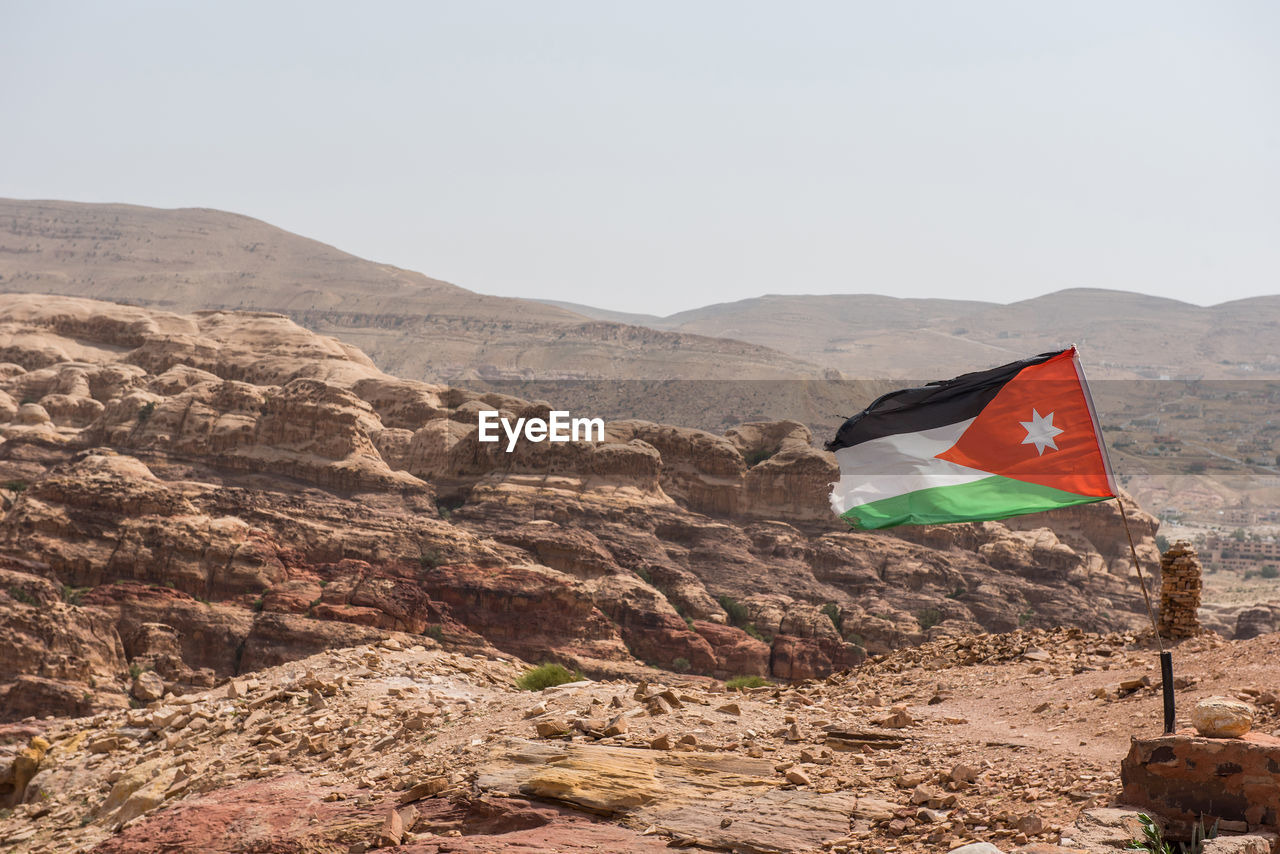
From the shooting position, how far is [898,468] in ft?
34.8

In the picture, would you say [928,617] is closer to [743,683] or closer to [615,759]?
[743,683]

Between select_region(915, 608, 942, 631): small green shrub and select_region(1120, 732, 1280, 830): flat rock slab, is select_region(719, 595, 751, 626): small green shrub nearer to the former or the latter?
select_region(915, 608, 942, 631): small green shrub

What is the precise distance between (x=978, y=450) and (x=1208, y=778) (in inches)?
132

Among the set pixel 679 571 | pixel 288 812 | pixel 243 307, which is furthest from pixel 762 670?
pixel 243 307

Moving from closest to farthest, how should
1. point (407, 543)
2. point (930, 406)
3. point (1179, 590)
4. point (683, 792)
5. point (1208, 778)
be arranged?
point (1208, 778) < point (683, 792) < point (930, 406) < point (1179, 590) < point (407, 543)

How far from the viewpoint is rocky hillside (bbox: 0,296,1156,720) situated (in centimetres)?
4066

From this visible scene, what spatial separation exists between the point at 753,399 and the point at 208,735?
115102 mm

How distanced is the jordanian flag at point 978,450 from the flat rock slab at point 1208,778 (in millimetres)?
2119

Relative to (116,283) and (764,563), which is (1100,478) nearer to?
(764,563)

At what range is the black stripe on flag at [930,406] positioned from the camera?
1021 centimetres

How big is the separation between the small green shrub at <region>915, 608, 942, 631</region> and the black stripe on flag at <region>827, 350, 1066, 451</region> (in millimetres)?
41650

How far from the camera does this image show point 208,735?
14.7m

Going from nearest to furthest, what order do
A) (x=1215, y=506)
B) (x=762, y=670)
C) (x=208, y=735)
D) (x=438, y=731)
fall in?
(x=438, y=731) < (x=208, y=735) < (x=762, y=670) < (x=1215, y=506)

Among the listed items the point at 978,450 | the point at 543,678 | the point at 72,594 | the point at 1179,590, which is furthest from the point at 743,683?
the point at 72,594
